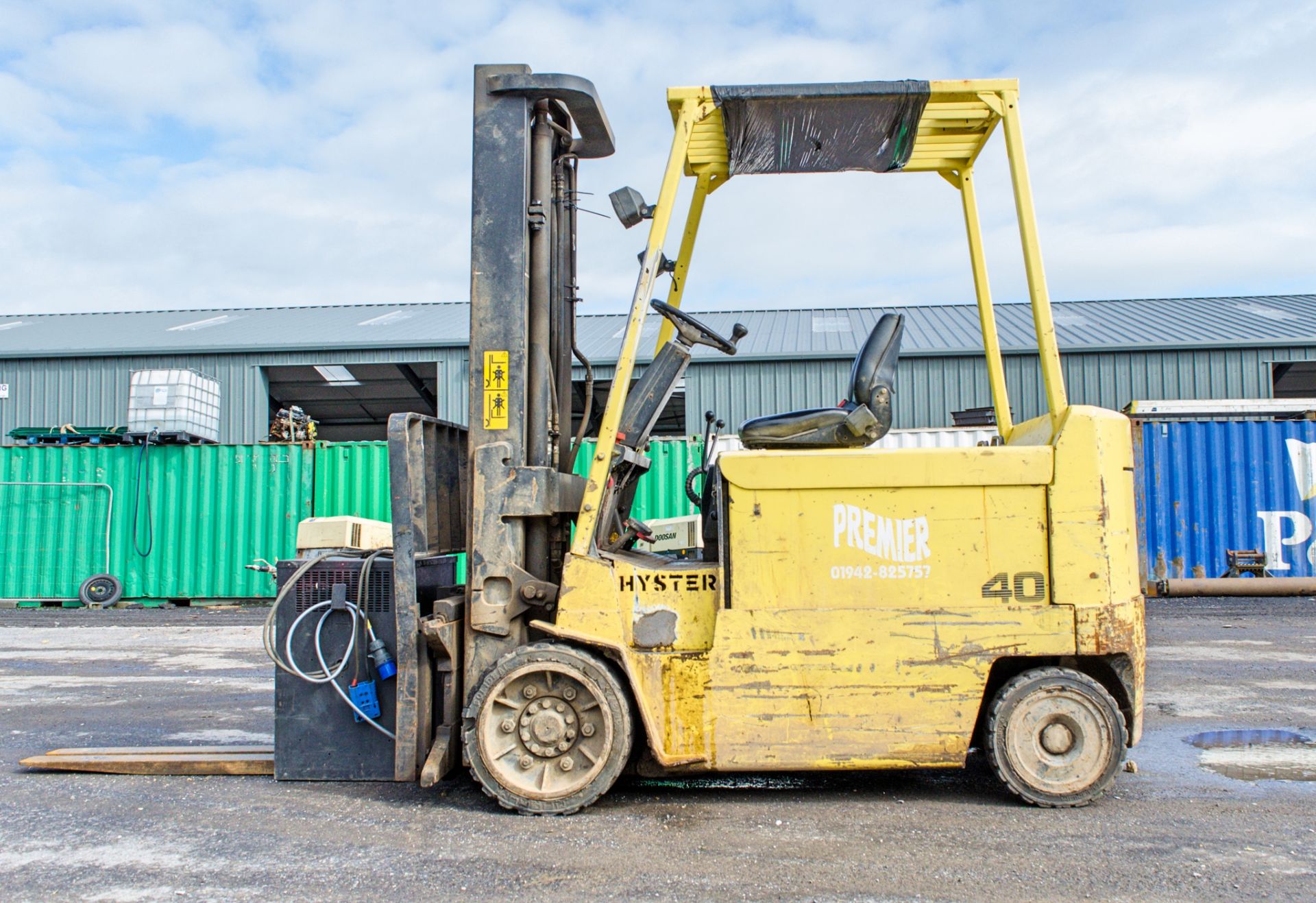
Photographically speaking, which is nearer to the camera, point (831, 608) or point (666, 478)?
point (831, 608)

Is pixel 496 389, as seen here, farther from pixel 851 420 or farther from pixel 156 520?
pixel 156 520

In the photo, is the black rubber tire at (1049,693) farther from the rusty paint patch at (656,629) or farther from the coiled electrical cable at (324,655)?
the coiled electrical cable at (324,655)

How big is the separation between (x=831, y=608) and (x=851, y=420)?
924mm

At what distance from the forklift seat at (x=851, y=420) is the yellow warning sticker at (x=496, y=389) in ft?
3.79

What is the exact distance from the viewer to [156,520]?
49.8 ft

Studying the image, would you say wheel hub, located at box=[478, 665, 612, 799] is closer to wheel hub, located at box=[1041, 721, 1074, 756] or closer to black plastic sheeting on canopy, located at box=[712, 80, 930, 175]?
wheel hub, located at box=[1041, 721, 1074, 756]

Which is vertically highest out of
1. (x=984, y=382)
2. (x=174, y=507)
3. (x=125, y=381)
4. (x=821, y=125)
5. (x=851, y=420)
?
(x=125, y=381)

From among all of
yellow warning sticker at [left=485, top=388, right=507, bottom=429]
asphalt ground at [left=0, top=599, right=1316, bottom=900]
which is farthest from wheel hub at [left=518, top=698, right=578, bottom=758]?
yellow warning sticker at [left=485, top=388, right=507, bottom=429]

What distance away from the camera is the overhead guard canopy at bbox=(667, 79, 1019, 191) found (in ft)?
13.8

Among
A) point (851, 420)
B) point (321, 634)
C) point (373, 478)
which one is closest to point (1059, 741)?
point (851, 420)

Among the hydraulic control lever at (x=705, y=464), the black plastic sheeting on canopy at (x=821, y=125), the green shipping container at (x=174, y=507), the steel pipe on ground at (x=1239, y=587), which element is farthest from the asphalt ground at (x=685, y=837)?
the green shipping container at (x=174, y=507)

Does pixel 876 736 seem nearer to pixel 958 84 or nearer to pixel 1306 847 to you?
pixel 1306 847

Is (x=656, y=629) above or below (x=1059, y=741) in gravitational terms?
above

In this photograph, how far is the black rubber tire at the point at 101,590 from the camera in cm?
1482
